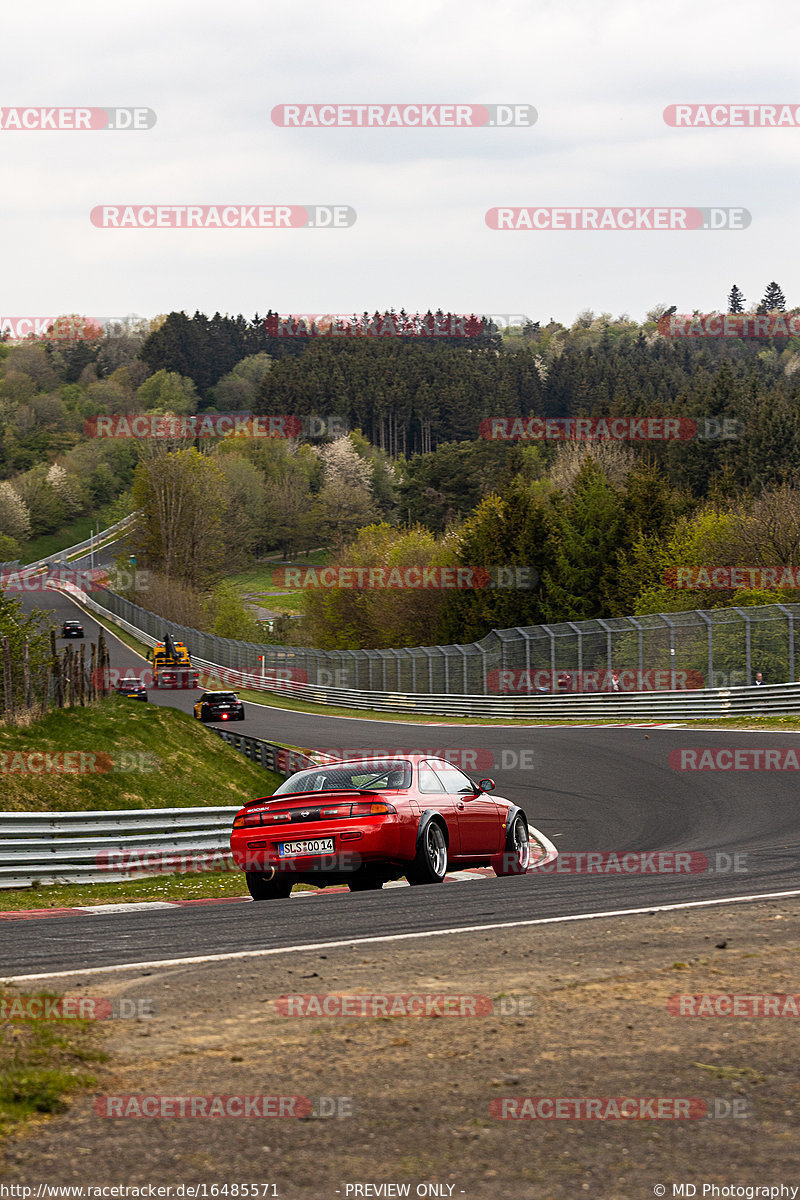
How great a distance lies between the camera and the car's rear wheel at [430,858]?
11.8 m

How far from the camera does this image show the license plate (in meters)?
11.3

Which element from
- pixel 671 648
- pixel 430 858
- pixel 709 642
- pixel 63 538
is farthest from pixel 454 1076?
pixel 63 538

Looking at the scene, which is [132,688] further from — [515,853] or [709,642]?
[515,853]

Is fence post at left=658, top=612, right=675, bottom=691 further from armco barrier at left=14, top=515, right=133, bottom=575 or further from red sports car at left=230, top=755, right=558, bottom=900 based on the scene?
armco barrier at left=14, top=515, right=133, bottom=575

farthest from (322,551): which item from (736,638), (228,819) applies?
(228,819)

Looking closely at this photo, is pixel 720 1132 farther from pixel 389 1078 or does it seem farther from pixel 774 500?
pixel 774 500

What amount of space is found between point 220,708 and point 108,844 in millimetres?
36552

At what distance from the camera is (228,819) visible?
1659 cm

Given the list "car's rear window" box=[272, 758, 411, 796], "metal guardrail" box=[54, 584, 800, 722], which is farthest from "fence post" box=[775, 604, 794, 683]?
"car's rear window" box=[272, 758, 411, 796]

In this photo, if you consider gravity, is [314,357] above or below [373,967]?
above

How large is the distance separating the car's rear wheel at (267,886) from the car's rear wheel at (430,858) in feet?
3.71

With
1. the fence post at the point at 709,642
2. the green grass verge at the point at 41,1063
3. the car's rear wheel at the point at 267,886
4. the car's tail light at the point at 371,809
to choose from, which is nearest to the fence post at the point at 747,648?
the fence post at the point at 709,642

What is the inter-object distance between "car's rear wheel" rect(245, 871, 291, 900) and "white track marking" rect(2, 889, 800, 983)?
10.6 ft

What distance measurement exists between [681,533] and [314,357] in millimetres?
132783
